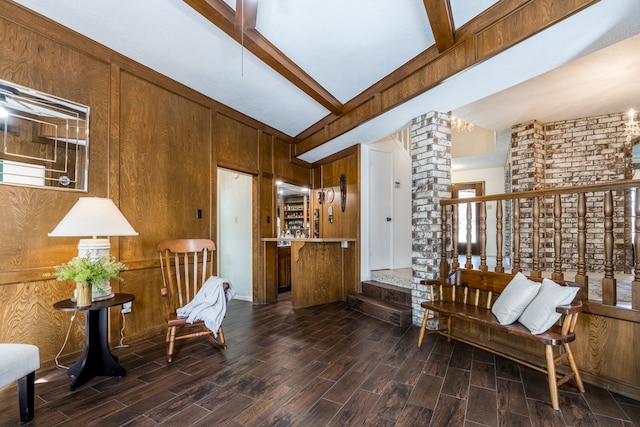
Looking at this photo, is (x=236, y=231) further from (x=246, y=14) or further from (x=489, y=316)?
(x=489, y=316)

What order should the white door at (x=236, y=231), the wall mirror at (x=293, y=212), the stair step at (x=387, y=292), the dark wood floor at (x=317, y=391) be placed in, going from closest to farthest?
1. the dark wood floor at (x=317, y=391)
2. the stair step at (x=387, y=292)
3. the white door at (x=236, y=231)
4. the wall mirror at (x=293, y=212)

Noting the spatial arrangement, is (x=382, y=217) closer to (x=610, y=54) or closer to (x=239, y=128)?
(x=239, y=128)

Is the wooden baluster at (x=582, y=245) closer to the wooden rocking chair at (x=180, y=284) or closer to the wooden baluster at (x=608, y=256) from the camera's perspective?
the wooden baluster at (x=608, y=256)

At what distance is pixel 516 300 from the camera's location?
2260mm

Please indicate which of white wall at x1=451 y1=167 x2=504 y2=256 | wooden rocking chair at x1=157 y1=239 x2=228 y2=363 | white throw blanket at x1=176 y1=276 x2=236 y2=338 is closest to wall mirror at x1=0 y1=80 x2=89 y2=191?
wooden rocking chair at x1=157 y1=239 x2=228 y2=363

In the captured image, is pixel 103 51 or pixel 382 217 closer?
pixel 103 51

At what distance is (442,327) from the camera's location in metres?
3.28

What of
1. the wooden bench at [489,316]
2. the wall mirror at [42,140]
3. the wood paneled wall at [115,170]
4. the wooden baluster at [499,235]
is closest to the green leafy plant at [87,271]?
the wood paneled wall at [115,170]

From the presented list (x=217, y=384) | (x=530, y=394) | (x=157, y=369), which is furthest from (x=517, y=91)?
(x=157, y=369)

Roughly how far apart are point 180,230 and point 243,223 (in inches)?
54.1

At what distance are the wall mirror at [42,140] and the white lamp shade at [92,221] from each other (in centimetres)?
53

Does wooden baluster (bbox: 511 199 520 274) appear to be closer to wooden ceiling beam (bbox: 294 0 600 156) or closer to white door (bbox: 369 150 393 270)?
wooden ceiling beam (bbox: 294 0 600 156)

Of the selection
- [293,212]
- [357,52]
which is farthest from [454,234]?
[293,212]

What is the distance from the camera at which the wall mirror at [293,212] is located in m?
6.33
